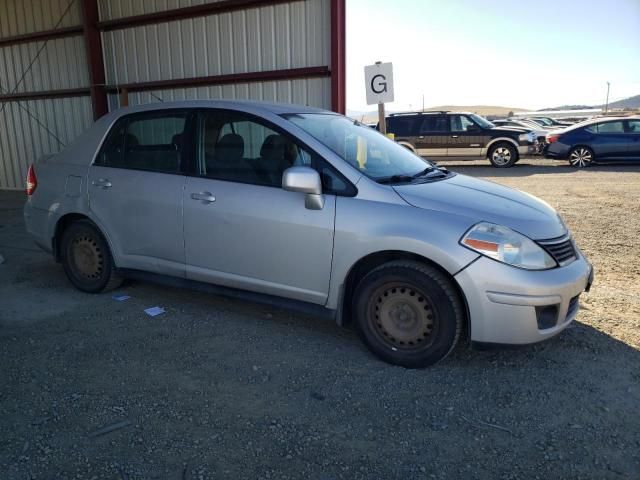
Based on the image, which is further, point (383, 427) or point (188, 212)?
point (188, 212)

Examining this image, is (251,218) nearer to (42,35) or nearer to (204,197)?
(204,197)

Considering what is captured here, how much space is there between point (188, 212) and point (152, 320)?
951 millimetres

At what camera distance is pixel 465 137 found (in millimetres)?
16531

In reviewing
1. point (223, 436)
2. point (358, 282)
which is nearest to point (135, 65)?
point (358, 282)

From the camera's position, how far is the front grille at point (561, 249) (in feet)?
11.0

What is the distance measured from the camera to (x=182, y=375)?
343 centimetres

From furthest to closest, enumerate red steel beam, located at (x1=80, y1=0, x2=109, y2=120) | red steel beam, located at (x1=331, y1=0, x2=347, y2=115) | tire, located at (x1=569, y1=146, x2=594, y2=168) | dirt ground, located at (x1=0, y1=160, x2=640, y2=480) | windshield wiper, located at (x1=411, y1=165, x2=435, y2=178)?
tire, located at (x1=569, y1=146, x2=594, y2=168), red steel beam, located at (x1=80, y1=0, x2=109, y2=120), red steel beam, located at (x1=331, y1=0, x2=347, y2=115), windshield wiper, located at (x1=411, y1=165, x2=435, y2=178), dirt ground, located at (x1=0, y1=160, x2=640, y2=480)

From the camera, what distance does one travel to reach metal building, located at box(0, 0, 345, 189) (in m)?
8.66

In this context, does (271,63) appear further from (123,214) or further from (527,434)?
(527,434)

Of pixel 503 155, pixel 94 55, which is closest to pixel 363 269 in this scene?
pixel 94 55

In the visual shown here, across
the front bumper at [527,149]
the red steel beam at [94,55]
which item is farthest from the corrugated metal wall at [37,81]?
the front bumper at [527,149]

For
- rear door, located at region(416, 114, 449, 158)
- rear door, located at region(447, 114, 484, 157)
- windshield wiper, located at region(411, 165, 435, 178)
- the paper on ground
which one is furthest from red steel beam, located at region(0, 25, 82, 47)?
rear door, located at region(447, 114, 484, 157)

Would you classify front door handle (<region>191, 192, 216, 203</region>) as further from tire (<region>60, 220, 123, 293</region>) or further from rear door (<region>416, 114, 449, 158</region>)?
rear door (<region>416, 114, 449, 158</region>)

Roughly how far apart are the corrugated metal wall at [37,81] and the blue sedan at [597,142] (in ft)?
42.5
